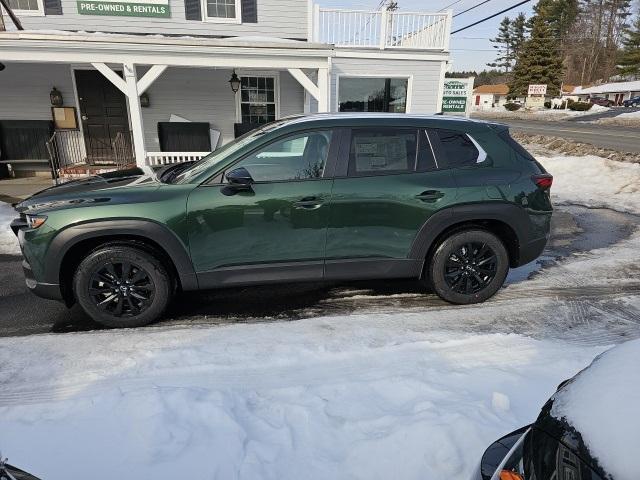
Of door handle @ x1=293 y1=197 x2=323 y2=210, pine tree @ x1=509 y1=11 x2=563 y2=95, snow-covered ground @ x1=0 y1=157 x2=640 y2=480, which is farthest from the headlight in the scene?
pine tree @ x1=509 y1=11 x2=563 y2=95

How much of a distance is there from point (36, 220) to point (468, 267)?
3.80 meters

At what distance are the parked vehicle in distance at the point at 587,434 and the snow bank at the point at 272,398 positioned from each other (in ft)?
2.87

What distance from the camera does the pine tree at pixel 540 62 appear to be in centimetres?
5575

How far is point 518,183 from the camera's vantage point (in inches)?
165

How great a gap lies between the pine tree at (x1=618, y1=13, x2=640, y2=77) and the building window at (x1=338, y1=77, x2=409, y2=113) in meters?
70.0

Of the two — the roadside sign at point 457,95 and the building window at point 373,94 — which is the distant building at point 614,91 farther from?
the building window at point 373,94

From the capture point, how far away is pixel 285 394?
2.93 m

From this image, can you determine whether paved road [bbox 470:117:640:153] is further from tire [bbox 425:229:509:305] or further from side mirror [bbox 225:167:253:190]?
side mirror [bbox 225:167:253:190]

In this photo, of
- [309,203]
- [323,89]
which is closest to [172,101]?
[323,89]

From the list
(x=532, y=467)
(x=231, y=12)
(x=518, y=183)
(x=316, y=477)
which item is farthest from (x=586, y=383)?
(x=231, y=12)

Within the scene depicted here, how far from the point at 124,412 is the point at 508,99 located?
2821 inches

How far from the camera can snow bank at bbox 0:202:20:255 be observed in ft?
20.1

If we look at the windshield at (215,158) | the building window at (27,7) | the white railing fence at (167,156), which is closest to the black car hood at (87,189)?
the windshield at (215,158)

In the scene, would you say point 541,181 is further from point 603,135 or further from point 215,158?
point 603,135
